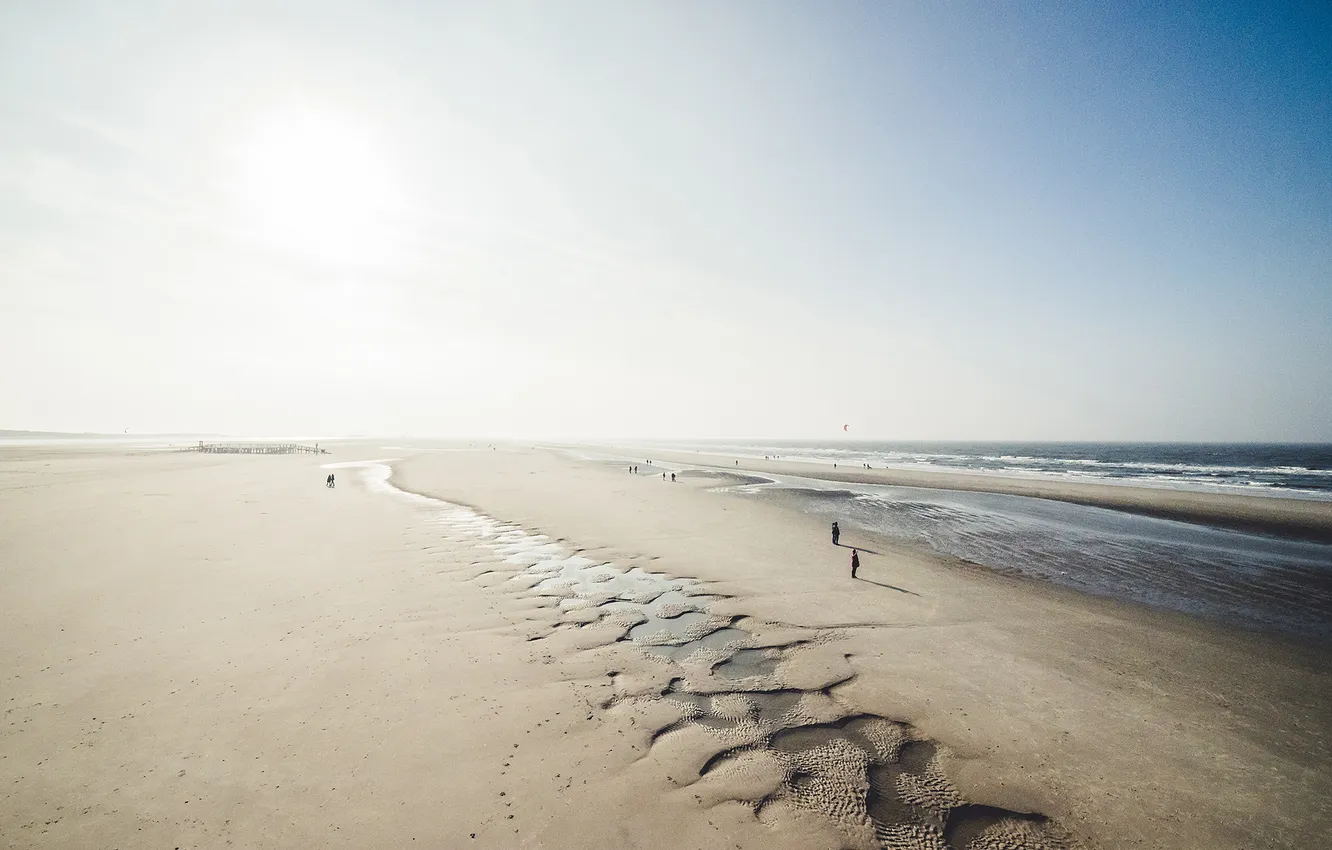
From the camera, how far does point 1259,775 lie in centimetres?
750

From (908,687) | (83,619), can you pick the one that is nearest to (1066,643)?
A: (908,687)

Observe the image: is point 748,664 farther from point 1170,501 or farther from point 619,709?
point 1170,501

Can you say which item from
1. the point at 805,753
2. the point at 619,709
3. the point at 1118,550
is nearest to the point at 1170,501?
the point at 1118,550

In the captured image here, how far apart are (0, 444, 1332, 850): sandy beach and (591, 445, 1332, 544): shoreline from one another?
83.4ft

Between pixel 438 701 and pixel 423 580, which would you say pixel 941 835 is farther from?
pixel 423 580

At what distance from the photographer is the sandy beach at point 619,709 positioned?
20.2ft

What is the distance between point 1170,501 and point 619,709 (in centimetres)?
5071

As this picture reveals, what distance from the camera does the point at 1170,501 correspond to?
37875mm

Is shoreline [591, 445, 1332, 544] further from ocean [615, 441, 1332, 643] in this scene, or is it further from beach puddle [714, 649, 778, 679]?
beach puddle [714, 649, 778, 679]

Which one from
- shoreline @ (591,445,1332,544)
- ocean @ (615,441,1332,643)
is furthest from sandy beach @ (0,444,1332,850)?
shoreline @ (591,445,1332,544)

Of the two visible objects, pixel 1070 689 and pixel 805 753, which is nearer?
pixel 805 753

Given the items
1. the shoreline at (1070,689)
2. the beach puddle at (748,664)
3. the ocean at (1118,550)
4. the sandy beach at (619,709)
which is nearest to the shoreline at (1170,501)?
the ocean at (1118,550)

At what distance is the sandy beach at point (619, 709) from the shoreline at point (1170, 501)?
25.4 m

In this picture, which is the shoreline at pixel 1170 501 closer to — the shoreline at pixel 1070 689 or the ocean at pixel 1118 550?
the ocean at pixel 1118 550
